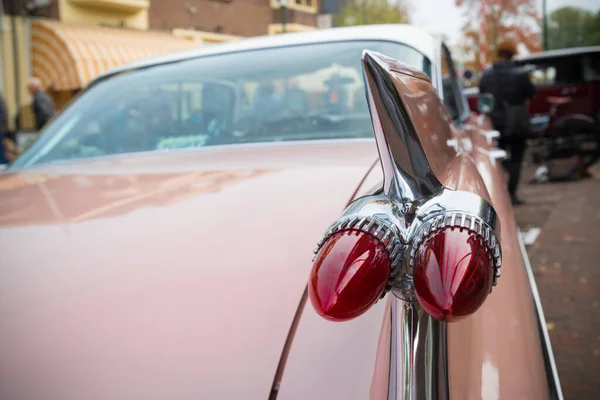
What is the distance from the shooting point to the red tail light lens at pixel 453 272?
2.14ft

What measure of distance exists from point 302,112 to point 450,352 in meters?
1.49

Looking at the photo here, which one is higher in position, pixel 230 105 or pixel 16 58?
pixel 16 58

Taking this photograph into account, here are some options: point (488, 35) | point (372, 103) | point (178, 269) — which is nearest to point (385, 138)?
point (372, 103)

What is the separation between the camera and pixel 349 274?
69 cm

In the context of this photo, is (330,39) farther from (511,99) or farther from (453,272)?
(511,99)

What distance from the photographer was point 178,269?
3.43 feet

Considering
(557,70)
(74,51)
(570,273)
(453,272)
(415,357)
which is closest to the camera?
(453,272)

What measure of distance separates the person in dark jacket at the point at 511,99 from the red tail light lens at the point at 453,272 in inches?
243

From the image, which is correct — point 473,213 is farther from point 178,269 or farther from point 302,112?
point 302,112

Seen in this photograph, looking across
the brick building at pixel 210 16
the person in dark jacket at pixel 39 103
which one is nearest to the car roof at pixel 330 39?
the brick building at pixel 210 16

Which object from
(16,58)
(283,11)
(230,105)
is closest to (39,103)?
(16,58)

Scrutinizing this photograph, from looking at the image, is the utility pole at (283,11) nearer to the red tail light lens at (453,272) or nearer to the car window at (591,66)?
the red tail light lens at (453,272)

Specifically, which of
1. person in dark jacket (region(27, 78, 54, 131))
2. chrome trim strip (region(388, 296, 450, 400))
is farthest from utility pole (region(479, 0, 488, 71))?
chrome trim strip (region(388, 296, 450, 400))

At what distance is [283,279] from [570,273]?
12.4 ft
